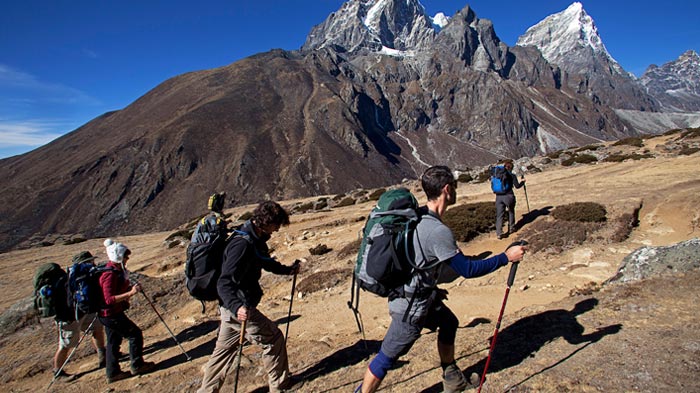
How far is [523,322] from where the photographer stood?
5.91 m

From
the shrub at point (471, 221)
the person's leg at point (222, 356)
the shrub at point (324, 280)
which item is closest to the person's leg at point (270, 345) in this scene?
the person's leg at point (222, 356)

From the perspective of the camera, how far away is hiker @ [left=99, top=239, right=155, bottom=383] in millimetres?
6531

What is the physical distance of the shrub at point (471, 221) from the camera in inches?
518

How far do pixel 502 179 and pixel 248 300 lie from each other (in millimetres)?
9101

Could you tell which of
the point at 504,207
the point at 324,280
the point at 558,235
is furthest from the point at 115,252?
the point at 558,235

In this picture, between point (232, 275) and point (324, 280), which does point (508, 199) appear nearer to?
point (324, 280)

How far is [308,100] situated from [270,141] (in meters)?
42.8

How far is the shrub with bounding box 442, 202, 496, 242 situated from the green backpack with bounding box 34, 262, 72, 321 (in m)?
11.0

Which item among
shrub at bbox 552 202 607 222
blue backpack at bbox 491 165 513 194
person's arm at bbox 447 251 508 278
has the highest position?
blue backpack at bbox 491 165 513 194

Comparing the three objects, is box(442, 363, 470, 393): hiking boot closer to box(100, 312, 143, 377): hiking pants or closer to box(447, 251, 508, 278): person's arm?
box(447, 251, 508, 278): person's arm

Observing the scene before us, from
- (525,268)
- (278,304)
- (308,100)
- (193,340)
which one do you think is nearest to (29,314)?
(193,340)

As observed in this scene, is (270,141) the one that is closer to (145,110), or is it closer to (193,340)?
(145,110)

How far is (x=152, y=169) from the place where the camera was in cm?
12681

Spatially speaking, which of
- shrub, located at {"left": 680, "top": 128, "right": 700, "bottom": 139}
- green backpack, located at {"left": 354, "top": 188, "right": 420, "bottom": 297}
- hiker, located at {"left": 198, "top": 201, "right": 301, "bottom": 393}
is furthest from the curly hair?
shrub, located at {"left": 680, "top": 128, "right": 700, "bottom": 139}
